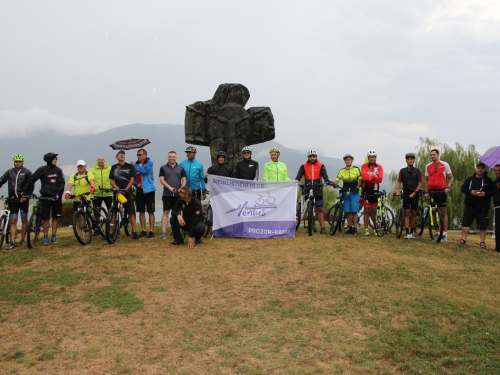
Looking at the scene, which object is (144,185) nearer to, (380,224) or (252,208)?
(252,208)

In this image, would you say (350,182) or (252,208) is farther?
(350,182)

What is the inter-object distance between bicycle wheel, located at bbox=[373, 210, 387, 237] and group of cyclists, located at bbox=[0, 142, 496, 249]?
0.24 metres

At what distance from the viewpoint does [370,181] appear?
394 inches

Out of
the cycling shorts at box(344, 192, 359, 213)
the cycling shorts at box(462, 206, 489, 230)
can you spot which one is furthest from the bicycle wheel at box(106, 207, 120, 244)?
the cycling shorts at box(462, 206, 489, 230)

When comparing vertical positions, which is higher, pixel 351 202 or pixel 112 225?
pixel 351 202

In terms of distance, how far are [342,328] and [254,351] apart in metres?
1.08

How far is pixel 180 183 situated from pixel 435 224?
5688mm

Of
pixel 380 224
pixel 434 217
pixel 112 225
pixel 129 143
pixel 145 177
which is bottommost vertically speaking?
pixel 380 224

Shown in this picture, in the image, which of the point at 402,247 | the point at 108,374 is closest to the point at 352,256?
the point at 402,247

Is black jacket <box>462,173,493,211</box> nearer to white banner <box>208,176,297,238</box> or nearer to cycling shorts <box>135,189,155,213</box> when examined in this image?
white banner <box>208,176,297,238</box>

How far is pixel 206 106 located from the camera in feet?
41.7

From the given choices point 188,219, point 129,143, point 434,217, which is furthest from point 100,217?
point 434,217

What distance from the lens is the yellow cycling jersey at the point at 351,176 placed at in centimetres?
999

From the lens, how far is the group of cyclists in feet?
28.8
